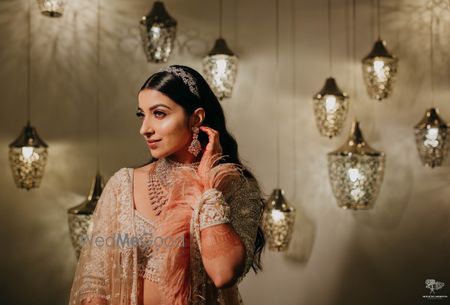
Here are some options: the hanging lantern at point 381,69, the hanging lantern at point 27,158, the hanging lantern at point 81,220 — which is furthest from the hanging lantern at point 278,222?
the hanging lantern at point 27,158

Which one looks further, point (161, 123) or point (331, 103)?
point (331, 103)

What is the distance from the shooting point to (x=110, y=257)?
168 cm

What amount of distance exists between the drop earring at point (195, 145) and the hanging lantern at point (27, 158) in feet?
5.18

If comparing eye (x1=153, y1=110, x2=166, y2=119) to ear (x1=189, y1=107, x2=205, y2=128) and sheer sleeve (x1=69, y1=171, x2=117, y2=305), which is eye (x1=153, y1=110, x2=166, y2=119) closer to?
ear (x1=189, y1=107, x2=205, y2=128)

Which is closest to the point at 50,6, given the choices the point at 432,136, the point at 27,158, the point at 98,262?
the point at 27,158

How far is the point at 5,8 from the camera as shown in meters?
3.30

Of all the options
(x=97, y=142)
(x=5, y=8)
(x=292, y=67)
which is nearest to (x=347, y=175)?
(x=292, y=67)

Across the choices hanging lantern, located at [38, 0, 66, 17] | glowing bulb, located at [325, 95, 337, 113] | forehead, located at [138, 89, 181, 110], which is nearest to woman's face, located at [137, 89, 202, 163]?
forehead, located at [138, 89, 181, 110]

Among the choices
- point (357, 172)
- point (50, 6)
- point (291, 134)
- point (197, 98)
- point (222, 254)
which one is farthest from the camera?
point (291, 134)

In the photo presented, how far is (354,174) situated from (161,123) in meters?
1.68

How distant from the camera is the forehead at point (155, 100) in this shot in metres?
1.68

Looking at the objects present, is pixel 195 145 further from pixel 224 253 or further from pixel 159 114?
pixel 224 253

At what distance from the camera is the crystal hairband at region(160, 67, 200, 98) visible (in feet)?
5.65

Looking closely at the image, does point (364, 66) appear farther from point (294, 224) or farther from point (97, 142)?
point (97, 142)
